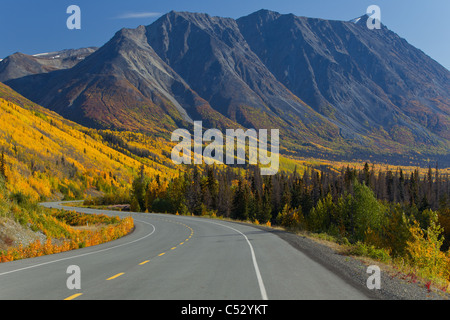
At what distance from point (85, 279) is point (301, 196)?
9126 cm

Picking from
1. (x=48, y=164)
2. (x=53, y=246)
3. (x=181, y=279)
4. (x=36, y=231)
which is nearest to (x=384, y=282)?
(x=181, y=279)

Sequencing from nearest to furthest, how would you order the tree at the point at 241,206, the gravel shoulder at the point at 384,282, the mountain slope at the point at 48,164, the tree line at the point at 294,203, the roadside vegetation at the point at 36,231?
the gravel shoulder at the point at 384,282 < the roadside vegetation at the point at 36,231 < the tree line at the point at 294,203 < the tree at the point at 241,206 < the mountain slope at the point at 48,164

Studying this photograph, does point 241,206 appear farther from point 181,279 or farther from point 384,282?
point 181,279

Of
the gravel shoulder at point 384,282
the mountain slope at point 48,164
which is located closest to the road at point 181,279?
the gravel shoulder at point 384,282

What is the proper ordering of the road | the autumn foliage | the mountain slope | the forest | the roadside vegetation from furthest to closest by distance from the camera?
the mountain slope < the forest < the roadside vegetation < the autumn foliage < the road

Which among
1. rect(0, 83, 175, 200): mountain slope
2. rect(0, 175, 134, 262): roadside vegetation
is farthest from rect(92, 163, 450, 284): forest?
rect(0, 175, 134, 262): roadside vegetation

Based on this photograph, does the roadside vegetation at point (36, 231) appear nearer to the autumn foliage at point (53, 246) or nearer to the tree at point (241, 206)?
the autumn foliage at point (53, 246)

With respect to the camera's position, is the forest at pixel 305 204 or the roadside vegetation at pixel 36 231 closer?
the roadside vegetation at pixel 36 231

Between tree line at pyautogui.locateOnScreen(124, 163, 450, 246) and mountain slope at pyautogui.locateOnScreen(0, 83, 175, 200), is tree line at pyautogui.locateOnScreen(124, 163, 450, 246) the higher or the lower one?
the lower one

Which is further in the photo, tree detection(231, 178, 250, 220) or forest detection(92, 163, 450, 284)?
tree detection(231, 178, 250, 220)

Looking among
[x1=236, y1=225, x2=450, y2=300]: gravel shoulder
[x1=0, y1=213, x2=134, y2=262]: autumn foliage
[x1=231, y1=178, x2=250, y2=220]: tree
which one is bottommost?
[x1=231, y1=178, x2=250, y2=220]: tree

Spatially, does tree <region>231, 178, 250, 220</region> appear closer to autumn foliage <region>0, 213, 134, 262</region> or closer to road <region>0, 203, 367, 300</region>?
autumn foliage <region>0, 213, 134, 262</region>

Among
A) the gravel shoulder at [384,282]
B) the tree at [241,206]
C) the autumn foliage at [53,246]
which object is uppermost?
the gravel shoulder at [384,282]

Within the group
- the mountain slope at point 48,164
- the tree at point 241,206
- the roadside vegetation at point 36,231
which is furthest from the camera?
the mountain slope at point 48,164
